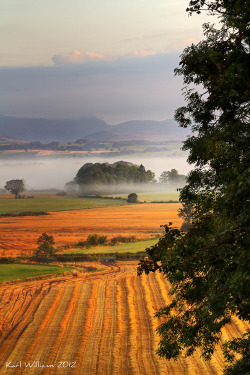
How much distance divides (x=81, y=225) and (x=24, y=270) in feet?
56.0

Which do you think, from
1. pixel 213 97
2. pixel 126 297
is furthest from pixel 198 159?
pixel 126 297

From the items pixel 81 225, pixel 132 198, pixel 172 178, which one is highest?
pixel 172 178

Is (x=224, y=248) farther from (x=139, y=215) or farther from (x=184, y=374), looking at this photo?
(x=139, y=215)

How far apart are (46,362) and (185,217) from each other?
38474 mm

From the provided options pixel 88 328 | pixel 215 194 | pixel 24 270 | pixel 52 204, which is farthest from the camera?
pixel 52 204

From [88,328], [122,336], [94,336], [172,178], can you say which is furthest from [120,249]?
[172,178]

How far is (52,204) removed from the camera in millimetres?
66688

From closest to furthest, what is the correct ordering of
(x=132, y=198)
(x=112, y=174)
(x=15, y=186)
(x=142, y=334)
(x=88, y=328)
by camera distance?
(x=142, y=334) → (x=88, y=328) → (x=132, y=198) → (x=15, y=186) → (x=112, y=174)

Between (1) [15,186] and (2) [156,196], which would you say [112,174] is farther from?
(1) [15,186]

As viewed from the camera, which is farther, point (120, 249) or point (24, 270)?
point (120, 249)

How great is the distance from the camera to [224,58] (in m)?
12.9

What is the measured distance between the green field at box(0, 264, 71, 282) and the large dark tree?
31.3 metres

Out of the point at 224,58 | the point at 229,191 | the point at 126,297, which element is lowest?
the point at 126,297

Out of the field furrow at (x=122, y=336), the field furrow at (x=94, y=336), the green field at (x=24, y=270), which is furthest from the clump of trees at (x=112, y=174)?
the field furrow at (x=94, y=336)
